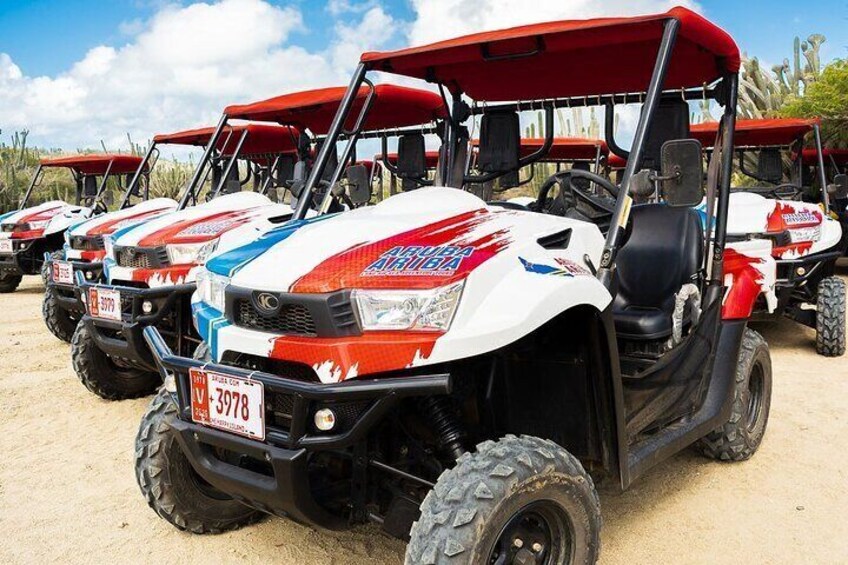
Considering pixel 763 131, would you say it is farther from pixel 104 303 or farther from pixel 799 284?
pixel 104 303

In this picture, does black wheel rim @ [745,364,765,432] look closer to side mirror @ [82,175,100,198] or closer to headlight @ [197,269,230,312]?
headlight @ [197,269,230,312]

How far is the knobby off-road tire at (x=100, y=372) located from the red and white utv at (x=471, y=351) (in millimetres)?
2531

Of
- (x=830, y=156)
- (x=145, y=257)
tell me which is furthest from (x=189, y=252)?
(x=830, y=156)

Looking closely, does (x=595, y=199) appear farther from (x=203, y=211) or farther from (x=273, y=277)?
(x=203, y=211)

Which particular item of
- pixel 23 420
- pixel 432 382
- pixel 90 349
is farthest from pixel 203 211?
pixel 432 382

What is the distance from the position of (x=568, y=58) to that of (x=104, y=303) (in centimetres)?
325

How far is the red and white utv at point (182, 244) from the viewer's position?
4.95m

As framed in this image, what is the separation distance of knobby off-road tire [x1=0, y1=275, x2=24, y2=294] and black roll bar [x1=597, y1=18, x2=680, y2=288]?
10910 millimetres

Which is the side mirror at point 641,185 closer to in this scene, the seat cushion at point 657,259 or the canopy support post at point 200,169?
the seat cushion at point 657,259

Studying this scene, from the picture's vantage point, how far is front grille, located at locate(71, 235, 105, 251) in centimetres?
685

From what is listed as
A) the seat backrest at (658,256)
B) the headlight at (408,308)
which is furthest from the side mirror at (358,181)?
the headlight at (408,308)

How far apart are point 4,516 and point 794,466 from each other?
3881 mm

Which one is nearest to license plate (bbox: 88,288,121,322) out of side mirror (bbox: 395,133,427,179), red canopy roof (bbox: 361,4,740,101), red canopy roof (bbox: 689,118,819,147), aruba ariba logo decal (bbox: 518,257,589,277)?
side mirror (bbox: 395,133,427,179)

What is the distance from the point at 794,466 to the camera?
4254 mm
